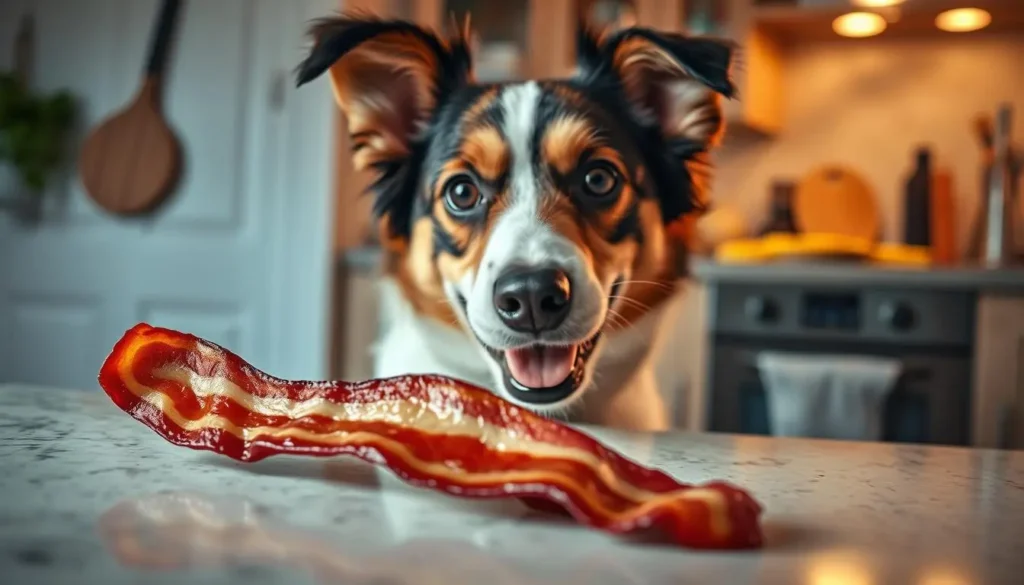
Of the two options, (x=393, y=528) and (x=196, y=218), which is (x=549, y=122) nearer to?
(x=393, y=528)

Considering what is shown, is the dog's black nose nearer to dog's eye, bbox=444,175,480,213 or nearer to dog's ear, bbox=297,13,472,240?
dog's eye, bbox=444,175,480,213

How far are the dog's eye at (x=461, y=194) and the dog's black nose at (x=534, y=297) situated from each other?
26 centimetres

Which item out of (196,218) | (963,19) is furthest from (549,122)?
(196,218)

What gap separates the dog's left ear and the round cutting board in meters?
1.89

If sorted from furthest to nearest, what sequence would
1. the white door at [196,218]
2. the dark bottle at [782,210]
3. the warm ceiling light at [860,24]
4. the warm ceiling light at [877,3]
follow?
the white door at [196,218] → the dark bottle at [782,210] → the warm ceiling light at [860,24] → the warm ceiling light at [877,3]

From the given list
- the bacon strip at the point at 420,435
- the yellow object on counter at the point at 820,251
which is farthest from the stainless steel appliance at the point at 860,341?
the bacon strip at the point at 420,435

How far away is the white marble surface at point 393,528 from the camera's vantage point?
0.34 m

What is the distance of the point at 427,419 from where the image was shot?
0.48 metres

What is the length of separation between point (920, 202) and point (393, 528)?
2986 millimetres

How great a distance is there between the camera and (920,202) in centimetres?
305

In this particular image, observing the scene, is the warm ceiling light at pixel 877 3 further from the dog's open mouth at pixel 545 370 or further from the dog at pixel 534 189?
the dog's open mouth at pixel 545 370

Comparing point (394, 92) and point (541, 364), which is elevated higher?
point (394, 92)

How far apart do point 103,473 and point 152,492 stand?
2.1 inches

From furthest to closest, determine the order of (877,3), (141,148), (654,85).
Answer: (141,148), (877,3), (654,85)
